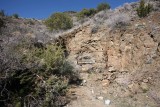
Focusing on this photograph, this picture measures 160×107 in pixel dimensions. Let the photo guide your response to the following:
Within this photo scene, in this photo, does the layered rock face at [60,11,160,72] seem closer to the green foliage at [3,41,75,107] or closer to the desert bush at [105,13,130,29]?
the desert bush at [105,13,130,29]

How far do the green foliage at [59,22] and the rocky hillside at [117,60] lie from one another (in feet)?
14.7

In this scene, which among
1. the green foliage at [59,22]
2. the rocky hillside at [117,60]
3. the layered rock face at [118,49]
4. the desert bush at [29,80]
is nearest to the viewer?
the desert bush at [29,80]

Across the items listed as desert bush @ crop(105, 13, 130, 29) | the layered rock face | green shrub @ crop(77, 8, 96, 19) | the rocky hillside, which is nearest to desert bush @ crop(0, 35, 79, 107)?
the rocky hillside

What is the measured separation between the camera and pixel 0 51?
7.04 m

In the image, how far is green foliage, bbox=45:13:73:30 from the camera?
15.2 m

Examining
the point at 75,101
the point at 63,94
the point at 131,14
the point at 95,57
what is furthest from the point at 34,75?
the point at 131,14

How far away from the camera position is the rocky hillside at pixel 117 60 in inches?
281

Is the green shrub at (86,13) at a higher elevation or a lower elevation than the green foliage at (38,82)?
higher

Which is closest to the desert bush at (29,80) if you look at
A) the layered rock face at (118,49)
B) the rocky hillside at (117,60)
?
the rocky hillside at (117,60)

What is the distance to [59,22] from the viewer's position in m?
15.9

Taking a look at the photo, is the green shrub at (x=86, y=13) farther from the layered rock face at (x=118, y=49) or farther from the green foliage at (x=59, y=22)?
the layered rock face at (x=118, y=49)

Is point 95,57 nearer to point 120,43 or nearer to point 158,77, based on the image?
point 120,43

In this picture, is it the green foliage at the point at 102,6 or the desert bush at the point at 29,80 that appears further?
the green foliage at the point at 102,6

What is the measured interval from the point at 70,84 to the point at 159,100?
3705mm
